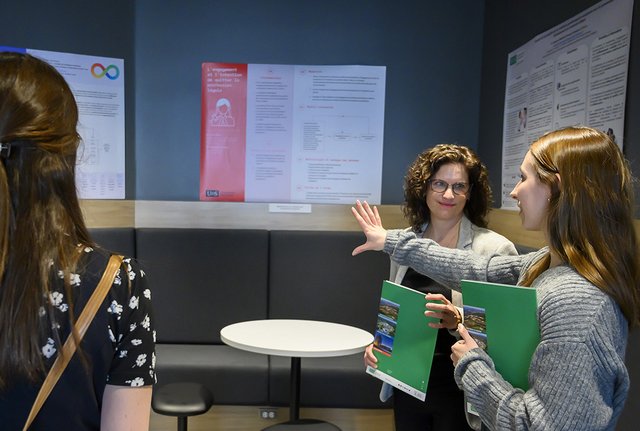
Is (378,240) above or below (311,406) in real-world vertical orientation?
above

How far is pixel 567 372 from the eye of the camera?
0.94 meters

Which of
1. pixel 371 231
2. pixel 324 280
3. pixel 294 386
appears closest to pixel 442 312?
pixel 371 231

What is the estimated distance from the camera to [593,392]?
3.09 ft

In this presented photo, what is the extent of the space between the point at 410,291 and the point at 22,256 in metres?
A: 1.17

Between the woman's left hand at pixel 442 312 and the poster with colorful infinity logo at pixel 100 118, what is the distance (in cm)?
228

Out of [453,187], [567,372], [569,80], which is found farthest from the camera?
[569,80]

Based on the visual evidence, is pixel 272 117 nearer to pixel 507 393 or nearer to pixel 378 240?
pixel 378 240

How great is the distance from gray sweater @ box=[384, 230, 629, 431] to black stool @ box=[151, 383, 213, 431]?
4.98 feet

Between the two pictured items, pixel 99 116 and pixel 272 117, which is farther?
pixel 272 117

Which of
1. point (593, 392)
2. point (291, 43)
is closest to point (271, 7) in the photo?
point (291, 43)

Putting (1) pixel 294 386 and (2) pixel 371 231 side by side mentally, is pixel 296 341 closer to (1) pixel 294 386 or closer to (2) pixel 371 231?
(1) pixel 294 386

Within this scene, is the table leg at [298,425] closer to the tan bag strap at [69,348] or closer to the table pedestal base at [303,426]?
the table pedestal base at [303,426]

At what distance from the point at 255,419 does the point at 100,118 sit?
2.00 m

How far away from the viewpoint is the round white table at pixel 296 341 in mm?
2039
